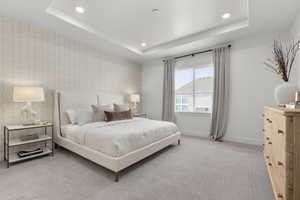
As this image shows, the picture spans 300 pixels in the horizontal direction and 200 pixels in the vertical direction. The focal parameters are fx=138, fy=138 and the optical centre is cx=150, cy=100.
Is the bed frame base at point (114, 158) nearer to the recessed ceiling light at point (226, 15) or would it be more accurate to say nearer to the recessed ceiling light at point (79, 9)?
the recessed ceiling light at point (79, 9)

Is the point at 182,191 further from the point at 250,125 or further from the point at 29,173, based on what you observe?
the point at 250,125

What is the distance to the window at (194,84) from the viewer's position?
4.25m

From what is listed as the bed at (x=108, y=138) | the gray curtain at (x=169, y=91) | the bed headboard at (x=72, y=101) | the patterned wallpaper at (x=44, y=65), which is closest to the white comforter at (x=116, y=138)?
the bed at (x=108, y=138)

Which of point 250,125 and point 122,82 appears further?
point 122,82

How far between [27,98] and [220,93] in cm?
437

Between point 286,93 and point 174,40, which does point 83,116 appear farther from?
point 286,93

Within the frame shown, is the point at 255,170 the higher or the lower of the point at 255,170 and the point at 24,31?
the lower

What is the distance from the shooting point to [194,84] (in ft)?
15.0

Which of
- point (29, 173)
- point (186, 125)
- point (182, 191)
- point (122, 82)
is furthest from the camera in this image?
point (122, 82)

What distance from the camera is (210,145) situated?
135 inches

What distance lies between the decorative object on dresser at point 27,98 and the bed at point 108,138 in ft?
1.57

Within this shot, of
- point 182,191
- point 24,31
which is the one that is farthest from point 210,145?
point 24,31

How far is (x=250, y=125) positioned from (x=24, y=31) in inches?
217

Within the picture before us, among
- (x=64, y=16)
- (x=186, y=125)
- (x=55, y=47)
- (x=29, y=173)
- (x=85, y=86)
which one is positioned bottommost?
(x=29, y=173)
